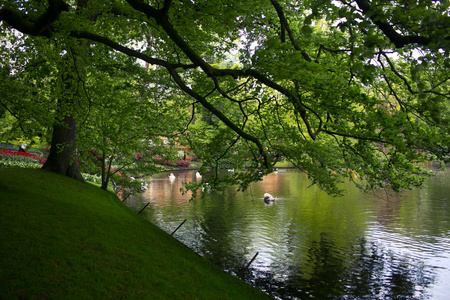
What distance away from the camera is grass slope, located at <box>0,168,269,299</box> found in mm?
4867

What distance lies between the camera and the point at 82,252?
613cm

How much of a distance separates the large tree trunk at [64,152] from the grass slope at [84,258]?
2664 millimetres

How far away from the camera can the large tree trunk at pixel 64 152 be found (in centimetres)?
1292

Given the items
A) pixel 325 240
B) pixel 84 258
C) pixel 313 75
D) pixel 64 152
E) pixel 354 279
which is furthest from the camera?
pixel 64 152

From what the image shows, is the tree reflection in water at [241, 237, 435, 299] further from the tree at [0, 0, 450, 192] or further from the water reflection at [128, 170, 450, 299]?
the tree at [0, 0, 450, 192]

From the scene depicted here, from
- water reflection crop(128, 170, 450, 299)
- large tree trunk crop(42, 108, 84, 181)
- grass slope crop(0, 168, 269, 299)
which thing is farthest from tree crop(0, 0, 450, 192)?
large tree trunk crop(42, 108, 84, 181)

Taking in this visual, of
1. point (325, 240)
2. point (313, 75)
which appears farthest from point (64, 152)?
point (313, 75)

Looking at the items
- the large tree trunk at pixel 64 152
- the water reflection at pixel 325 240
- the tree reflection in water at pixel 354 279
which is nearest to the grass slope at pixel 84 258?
the tree reflection in water at pixel 354 279

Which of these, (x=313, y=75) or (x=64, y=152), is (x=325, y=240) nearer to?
(x=313, y=75)

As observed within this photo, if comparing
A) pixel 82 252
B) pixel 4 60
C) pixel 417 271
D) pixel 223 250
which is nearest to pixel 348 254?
pixel 417 271

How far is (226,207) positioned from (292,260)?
840 cm

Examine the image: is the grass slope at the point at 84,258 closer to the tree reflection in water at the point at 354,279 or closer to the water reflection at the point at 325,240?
the tree reflection in water at the point at 354,279

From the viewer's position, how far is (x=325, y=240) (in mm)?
12586

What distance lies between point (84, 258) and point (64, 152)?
8.46 meters
